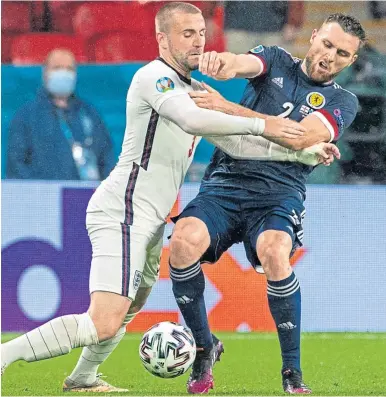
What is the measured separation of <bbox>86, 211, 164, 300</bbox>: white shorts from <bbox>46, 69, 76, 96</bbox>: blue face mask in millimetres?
3586

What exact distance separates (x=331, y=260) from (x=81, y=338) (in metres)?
4.02

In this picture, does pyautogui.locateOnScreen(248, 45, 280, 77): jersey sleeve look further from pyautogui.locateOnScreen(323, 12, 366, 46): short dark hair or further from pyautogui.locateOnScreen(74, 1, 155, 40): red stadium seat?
pyautogui.locateOnScreen(74, 1, 155, 40): red stadium seat

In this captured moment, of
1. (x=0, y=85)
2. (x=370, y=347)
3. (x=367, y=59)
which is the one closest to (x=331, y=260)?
(x=370, y=347)

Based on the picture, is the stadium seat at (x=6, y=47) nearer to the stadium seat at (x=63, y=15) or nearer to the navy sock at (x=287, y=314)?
the stadium seat at (x=63, y=15)

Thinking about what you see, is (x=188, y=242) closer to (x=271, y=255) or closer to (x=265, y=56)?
(x=271, y=255)

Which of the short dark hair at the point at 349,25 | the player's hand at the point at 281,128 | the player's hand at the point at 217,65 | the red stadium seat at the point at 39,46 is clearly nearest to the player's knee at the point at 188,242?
the player's hand at the point at 281,128

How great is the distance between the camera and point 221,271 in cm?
922

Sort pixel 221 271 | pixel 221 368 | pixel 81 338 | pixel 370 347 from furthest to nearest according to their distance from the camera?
pixel 221 271, pixel 370 347, pixel 221 368, pixel 81 338

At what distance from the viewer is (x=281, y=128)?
575cm

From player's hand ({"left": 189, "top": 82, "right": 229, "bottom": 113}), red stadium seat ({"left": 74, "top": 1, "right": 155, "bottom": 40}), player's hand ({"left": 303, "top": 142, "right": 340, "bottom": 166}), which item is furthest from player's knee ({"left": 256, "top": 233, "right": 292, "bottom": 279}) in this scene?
red stadium seat ({"left": 74, "top": 1, "right": 155, "bottom": 40})

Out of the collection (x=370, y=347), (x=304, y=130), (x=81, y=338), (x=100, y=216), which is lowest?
(x=370, y=347)

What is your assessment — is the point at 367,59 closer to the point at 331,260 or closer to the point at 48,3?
Result: the point at 331,260

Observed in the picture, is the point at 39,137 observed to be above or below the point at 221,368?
above

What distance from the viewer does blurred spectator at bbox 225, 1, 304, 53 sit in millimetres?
9547
